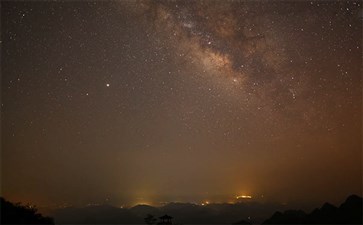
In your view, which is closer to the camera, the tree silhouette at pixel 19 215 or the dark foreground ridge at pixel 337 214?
the tree silhouette at pixel 19 215

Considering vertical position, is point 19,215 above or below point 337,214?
above

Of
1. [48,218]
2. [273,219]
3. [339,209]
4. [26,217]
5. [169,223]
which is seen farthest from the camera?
[273,219]

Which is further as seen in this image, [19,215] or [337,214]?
[337,214]

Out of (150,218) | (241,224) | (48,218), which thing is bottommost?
(241,224)

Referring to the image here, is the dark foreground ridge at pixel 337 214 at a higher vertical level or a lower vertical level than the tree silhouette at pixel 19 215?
lower

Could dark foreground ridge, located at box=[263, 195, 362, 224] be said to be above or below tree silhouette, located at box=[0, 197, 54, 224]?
below

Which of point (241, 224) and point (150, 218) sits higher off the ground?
point (150, 218)

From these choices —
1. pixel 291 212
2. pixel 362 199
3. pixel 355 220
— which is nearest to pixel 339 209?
pixel 362 199

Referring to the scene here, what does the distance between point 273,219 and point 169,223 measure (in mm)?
63618

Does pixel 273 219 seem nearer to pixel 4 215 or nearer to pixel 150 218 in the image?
pixel 150 218

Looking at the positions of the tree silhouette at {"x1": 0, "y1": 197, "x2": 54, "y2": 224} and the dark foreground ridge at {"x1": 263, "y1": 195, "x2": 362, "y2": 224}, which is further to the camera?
the dark foreground ridge at {"x1": 263, "y1": 195, "x2": 362, "y2": 224}

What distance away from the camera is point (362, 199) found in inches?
3250

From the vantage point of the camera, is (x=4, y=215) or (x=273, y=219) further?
(x=273, y=219)

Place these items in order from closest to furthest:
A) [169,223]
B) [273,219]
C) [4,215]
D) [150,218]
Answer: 1. [4,215]
2. [169,223]
3. [150,218]
4. [273,219]
